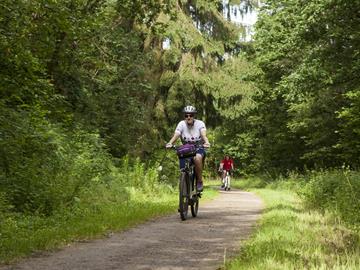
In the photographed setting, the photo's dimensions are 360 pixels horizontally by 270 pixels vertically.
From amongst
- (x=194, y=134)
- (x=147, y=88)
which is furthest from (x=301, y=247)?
(x=147, y=88)

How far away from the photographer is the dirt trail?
5539mm

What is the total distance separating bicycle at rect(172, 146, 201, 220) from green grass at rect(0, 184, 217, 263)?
753 mm

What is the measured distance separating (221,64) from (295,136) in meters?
9.74

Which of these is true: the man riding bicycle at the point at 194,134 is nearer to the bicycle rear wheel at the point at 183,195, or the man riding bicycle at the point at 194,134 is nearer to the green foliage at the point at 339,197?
the bicycle rear wheel at the point at 183,195

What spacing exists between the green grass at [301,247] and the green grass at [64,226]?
2497 mm

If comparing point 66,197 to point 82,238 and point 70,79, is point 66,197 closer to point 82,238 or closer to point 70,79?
point 82,238

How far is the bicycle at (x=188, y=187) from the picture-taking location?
10.0 m

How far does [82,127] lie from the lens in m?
17.3

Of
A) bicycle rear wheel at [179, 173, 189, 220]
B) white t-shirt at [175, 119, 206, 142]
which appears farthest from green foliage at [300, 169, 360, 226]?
white t-shirt at [175, 119, 206, 142]

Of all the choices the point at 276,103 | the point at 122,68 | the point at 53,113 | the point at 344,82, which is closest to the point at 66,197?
the point at 53,113

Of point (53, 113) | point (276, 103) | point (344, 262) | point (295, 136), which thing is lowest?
point (344, 262)

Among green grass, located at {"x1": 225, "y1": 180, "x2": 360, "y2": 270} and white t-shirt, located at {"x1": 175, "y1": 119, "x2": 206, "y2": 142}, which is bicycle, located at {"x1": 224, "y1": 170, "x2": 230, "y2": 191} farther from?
green grass, located at {"x1": 225, "y1": 180, "x2": 360, "y2": 270}

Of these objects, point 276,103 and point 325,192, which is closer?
point 325,192

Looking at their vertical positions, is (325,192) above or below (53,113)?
below
